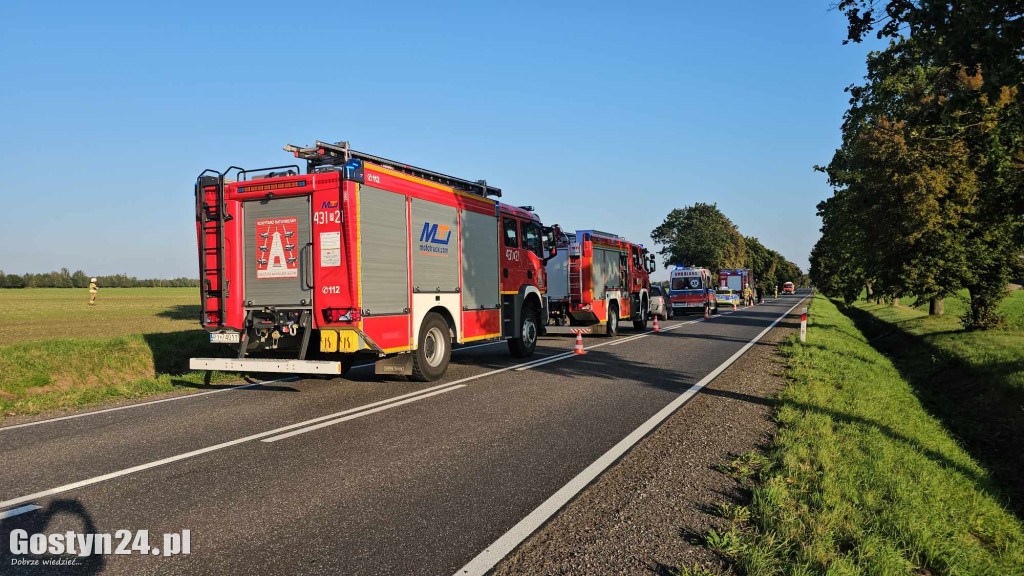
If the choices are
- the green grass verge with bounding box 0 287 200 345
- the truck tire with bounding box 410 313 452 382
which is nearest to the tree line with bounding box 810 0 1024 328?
the truck tire with bounding box 410 313 452 382

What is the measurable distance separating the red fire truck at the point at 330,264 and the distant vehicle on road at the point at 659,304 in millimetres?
16423

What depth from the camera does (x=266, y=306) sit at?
9.05m

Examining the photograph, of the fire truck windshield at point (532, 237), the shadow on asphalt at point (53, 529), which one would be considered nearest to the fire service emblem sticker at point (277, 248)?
the shadow on asphalt at point (53, 529)

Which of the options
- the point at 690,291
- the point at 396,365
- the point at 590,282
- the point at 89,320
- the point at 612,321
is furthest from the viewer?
the point at 690,291

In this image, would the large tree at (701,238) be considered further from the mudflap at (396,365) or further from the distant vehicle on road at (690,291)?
the mudflap at (396,365)

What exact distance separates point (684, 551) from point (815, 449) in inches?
112

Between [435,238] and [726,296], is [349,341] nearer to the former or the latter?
[435,238]

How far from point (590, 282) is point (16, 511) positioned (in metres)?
15.2

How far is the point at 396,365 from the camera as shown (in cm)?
945

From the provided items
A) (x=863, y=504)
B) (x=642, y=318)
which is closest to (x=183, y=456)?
(x=863, y=504)

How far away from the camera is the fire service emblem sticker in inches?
351

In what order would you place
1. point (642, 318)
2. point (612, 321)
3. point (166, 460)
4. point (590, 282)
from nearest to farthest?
point (166, 460)
point (590, 282)
point (612, 321)
point (642, 318)

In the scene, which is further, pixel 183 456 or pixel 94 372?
pixel 94 372

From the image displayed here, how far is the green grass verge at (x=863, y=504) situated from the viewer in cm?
359
